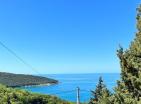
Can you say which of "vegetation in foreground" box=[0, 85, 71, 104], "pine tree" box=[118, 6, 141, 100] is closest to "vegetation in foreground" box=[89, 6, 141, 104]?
"pine tree" box=[118, 6, 141, 100]

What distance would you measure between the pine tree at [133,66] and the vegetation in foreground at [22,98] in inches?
1273

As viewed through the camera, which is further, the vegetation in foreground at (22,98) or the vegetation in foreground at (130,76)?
the vegetation in foreground at (22,98)

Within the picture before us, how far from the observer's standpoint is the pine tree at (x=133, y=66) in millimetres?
16734

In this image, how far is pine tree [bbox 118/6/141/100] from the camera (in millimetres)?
16734

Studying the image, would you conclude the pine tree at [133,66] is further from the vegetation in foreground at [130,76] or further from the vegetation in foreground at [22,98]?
the vegetation in foreground at [22,98]

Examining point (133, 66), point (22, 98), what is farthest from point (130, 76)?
point (22, 98)

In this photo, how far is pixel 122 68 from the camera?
1764 centimetres

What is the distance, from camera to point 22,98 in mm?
50250

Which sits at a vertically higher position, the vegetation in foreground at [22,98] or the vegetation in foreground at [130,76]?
the vegetation in foreground at [130,76]

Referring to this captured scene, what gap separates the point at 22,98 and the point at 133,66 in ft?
114

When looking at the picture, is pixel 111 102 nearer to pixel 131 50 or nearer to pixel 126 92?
pixel 126 92

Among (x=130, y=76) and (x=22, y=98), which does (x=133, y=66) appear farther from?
(x=22, y=98)

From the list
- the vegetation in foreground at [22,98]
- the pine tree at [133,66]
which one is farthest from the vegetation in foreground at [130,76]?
the vegetation in foreground at [22,98]

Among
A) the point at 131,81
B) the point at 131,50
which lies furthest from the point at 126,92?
the point at 131,50
